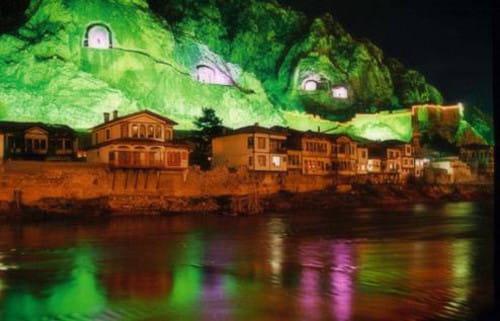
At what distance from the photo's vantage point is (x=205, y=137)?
5622cm

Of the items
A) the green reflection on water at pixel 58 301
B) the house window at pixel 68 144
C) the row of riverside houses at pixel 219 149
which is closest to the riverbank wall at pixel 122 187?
the row of riverside houses at pixel 219 149

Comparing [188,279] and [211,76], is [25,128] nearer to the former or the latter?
[188,279]

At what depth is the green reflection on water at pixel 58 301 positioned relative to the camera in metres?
12.3

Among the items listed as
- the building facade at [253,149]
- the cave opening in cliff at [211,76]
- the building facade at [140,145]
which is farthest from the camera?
the cave opening in cliff at [211,76]

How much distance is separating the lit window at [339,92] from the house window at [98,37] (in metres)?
38.5

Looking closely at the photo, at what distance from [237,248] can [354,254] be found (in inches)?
210

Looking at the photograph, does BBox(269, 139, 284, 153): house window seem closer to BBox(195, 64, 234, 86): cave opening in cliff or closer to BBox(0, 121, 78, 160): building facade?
BBox(0, 121, 78, 160): building facade

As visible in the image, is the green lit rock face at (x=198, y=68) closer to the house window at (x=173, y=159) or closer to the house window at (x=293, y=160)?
the house window at (x=293, y=160)

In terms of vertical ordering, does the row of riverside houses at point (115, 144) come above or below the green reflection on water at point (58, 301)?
above

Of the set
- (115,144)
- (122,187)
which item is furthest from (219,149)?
(122,187)

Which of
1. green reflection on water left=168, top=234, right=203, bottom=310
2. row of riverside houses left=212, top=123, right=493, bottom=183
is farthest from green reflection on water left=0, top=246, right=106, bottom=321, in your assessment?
row of riverside houses left=212, top=123, right=493, bottom=183

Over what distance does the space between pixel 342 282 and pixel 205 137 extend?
41.5 m

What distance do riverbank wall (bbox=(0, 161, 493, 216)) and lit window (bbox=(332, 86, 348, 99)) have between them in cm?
3546

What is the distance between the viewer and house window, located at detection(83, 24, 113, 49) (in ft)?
223
